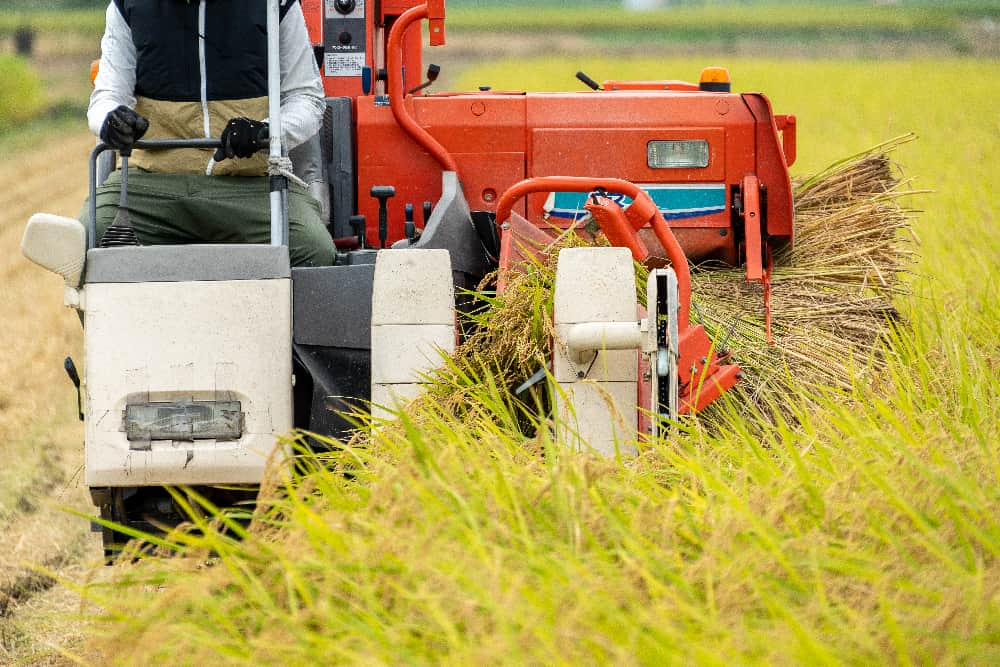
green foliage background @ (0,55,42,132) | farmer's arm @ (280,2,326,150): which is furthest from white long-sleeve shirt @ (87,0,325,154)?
green foliage background @ (0,55,42,132)

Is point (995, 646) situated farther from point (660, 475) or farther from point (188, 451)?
point (188, 451)

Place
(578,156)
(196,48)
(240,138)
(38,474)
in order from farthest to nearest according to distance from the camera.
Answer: (38,474) < (578,156) < (196,48) < (240,138)

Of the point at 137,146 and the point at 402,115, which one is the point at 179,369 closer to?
the point at 137,146

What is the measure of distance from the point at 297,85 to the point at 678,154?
64.1 inches

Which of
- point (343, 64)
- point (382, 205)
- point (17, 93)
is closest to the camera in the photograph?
point (382, 205)

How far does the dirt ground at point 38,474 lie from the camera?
4246 mm

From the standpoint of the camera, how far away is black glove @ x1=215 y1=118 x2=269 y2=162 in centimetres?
432

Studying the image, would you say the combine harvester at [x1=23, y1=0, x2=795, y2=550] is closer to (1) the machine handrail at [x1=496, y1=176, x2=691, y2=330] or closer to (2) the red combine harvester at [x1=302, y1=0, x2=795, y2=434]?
(1) the machine handrail at [x1=496, y1=176, x2=691, y2=330]

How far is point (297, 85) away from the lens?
185 inches

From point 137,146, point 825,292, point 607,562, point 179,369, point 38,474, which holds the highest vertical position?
point 137,146

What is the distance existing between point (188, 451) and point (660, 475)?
1272 mm

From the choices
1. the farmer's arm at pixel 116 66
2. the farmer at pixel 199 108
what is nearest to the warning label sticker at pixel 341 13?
the farmer at pixel 199 108

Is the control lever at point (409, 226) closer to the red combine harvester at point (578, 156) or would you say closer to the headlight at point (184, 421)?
the red combine harvester at point (578, 156)

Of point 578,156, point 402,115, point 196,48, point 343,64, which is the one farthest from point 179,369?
point 343,64
